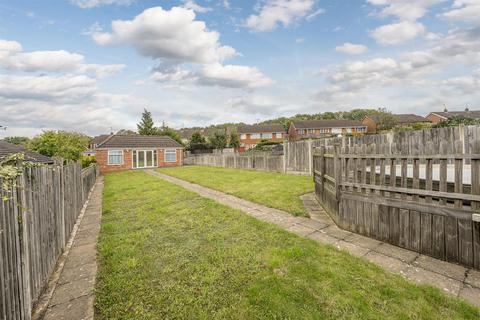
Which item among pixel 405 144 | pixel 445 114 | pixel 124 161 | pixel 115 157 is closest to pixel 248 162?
pixel 405 144

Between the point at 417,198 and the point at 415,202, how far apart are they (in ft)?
0.24

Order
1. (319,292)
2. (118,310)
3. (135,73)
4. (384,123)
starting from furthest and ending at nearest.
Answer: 1. (384,123)
2. (135,73)
3. (319,292)
4. (118,310)

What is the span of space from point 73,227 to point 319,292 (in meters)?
5.87

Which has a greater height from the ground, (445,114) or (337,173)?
(445,114)

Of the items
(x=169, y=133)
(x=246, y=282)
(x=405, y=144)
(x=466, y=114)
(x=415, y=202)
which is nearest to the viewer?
(x=246, y=282)

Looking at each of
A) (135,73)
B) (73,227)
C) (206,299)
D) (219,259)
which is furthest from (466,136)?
(135,73)

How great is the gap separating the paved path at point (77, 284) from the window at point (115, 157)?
2369 centimetres

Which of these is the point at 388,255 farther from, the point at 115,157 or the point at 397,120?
the point at 397,120

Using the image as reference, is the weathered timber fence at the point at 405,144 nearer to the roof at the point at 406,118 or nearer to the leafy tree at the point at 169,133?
the leafy tree at the point at 169,133

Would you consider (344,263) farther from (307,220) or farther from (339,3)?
(339,3)

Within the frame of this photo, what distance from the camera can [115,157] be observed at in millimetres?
26250

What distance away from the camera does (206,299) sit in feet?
8.46

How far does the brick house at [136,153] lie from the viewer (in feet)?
84.6

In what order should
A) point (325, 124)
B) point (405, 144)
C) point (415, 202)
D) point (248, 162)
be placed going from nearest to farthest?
point (415, 202) → point (405, 144) → point (248, 162) → point (325, 124)
